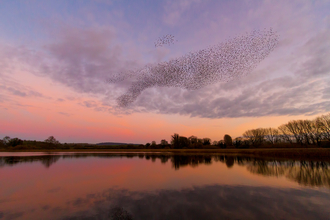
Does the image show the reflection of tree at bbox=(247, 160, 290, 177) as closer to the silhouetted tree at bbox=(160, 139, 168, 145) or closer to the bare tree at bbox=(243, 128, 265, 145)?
the bare tree at bbox=(243, 128, 265, 145)

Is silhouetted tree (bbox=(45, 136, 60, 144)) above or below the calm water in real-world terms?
above

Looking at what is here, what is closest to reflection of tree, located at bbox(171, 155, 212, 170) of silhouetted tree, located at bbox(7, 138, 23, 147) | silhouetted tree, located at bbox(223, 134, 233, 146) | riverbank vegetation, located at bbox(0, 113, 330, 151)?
riverbank vegetation, located at bbox(0, 113, 330, 151)

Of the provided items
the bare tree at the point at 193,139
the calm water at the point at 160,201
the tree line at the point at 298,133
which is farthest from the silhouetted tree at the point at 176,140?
the calm water at the point at 160,201

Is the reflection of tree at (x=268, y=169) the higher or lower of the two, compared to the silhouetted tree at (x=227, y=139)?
lower

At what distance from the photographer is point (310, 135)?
7131 cm

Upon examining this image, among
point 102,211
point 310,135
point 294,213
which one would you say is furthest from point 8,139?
point 310,135

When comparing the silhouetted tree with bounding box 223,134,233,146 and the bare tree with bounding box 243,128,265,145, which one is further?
the silhouetted tree with bounding box 223,134,233,146

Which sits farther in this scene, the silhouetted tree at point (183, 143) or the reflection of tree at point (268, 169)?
the silhouetted tree at point (183, 143)

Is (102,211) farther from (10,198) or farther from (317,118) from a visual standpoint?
(317,118)

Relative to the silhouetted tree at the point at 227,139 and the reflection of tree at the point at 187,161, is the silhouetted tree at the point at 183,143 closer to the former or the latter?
the silhouetted tree at the point at 227,139

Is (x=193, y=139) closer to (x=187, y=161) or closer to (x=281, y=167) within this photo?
(x=187, y=161)

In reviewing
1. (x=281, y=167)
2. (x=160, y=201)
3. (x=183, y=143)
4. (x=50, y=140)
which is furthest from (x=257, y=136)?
(x=50, y=140)

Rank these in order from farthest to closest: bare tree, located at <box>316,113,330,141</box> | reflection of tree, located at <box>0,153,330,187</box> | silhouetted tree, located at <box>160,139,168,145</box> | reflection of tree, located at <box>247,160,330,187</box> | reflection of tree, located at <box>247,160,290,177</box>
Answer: silhouetted tree, located at <box>160,139,168,145</box> → bare tree, located at <box>316,113,330,141</box> → reflection of tree, located at <box>247,160,290,177</box> → reflection of tree, located at <box>0,153,330,187</box> → reflection of tree, located at <box>247,160,330,187</box>

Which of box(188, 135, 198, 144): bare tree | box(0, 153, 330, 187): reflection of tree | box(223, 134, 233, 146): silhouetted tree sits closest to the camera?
box(0, 153, 330, 187): reflection of tree
